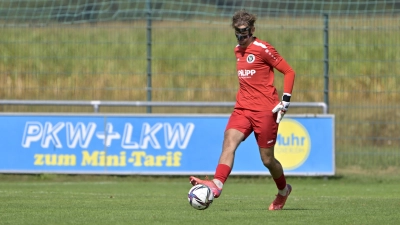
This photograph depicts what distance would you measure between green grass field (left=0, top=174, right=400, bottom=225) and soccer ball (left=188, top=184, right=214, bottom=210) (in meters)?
0.14

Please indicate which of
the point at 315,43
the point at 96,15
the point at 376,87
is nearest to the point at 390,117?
the point at 376,87

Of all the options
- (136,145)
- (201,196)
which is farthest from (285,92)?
(136,145)

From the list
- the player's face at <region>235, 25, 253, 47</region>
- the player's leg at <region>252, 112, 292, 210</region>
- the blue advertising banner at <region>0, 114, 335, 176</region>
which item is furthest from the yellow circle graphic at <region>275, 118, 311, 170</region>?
the player's face at <region>235, 25, 253, 47</region>

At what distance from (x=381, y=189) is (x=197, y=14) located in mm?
5308

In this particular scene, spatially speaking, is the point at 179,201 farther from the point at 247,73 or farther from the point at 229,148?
the point at 247,73

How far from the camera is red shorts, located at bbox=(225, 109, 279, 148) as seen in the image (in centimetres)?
1012

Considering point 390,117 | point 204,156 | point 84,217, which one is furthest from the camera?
point 390,117

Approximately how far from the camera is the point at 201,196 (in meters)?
9.35

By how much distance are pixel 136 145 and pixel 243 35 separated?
6580mm

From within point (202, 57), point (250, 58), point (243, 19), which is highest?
point (202, 57)

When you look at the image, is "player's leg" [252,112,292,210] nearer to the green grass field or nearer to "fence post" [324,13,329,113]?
the green grass field

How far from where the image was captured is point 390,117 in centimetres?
1742

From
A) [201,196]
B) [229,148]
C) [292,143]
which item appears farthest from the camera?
[292,143]

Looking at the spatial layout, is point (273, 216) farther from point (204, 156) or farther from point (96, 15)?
point (96, 15)
